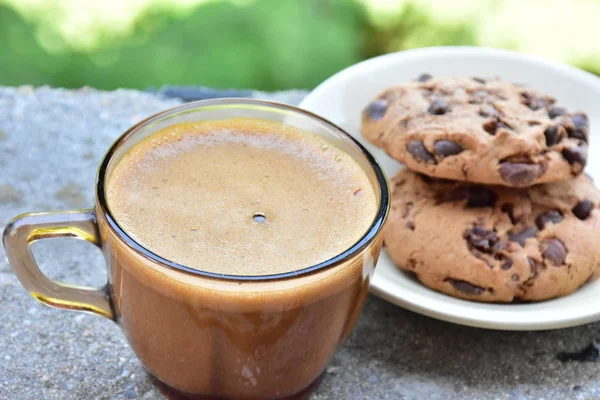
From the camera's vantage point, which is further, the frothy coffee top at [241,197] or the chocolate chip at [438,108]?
the chocolate chip at [438,108]

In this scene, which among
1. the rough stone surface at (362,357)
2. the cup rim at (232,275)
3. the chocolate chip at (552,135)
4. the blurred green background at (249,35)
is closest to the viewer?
the cup rim at (232,275)

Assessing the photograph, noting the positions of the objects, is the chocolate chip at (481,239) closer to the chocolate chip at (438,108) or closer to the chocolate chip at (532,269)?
the chocolate chip at (532,269)

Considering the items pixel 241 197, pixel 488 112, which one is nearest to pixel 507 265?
pixel 488 112

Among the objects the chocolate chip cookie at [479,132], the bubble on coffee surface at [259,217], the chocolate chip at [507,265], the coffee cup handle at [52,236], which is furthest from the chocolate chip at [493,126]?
the coffee cup handle at [52,236]

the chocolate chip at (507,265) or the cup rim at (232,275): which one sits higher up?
the cup rim at (232,275)

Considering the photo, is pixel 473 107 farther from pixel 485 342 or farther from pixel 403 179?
pixel 485 342

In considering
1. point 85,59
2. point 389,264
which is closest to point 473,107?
point 389,264

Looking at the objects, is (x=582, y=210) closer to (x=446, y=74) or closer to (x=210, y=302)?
(x=446, y=74)
